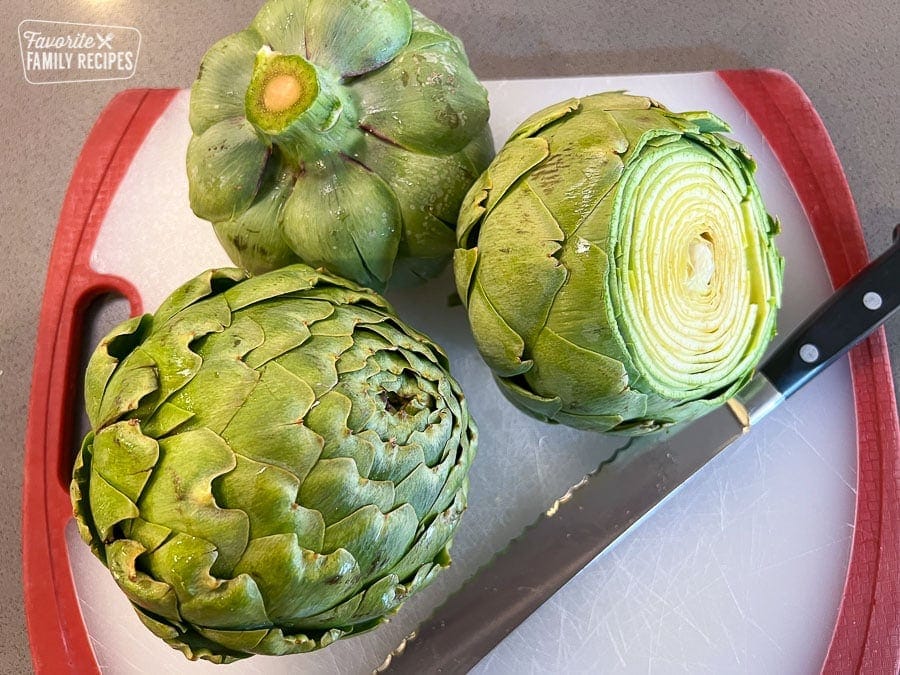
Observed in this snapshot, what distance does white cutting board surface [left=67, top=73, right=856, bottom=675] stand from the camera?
39.0 inches

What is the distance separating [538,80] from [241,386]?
2.33 feet

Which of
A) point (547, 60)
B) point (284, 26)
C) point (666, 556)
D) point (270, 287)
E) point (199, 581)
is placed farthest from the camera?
point (547, 60)

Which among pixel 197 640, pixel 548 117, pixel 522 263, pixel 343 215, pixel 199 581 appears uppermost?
pixel 548 117

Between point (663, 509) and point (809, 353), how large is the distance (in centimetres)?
28

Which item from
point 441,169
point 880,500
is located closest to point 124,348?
point 441,169

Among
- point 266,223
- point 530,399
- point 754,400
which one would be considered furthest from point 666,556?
point 266,223

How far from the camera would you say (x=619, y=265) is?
72cm

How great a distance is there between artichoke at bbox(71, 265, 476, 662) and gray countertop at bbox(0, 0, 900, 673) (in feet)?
2.10

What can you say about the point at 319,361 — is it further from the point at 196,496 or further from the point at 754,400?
the point at 754,400

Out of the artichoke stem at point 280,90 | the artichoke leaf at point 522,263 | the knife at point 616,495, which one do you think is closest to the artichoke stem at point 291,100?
the artichoke stem at point 280,90

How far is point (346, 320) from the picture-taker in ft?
2.47

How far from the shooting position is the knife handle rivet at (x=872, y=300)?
96cm

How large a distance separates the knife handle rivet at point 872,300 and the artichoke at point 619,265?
182 millimetres

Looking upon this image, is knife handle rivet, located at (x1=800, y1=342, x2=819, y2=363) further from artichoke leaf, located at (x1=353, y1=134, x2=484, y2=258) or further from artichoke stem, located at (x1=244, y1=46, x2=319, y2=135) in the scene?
artichoke stem, located at (x1=244, y1=46, x2=319, y2=135)
